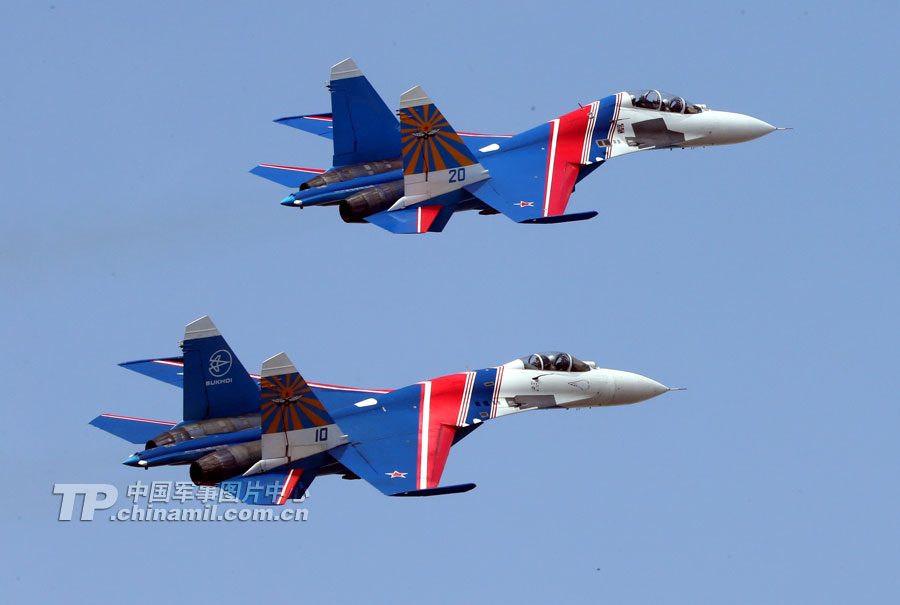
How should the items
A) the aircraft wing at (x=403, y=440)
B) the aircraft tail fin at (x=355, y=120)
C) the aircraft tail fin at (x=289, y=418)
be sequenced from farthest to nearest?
1. the aircraft tail fin at (x=355, y=120)
2. the aircraft wing at (x=403, y=440)
3. the aircraft tail fin at (x=289, y=418)

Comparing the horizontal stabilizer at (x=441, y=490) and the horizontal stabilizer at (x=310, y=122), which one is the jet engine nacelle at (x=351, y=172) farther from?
the horizontal stabilizer at (x=441, y=490)

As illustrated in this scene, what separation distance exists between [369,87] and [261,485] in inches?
577

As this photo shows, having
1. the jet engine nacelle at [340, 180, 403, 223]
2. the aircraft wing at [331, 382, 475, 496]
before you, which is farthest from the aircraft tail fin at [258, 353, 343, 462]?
the jet engine nacelle at [340, 180, 403, 223]

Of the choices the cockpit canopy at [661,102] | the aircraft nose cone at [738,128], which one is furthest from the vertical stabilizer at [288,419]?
the aircraft nose cone at [738,128]

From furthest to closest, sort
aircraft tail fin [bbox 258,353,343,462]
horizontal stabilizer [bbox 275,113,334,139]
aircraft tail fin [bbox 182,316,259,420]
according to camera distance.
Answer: horizontal stabilizer [bbox 275,113,334,139] → aircraft tail fin [bbox 182,316,259,420] → aircraft tail fin [bbox 258,353,343,462]

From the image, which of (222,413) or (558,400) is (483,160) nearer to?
(558,400)

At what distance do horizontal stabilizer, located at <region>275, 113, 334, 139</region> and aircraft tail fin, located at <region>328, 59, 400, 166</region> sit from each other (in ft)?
21.8

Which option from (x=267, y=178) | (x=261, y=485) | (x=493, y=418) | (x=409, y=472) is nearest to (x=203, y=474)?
(x=261, y=485)

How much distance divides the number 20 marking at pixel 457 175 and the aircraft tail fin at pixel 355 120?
8.77 feet

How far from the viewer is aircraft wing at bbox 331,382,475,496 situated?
2376 inches

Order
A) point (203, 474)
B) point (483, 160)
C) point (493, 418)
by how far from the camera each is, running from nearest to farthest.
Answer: point (203, 474) < point (493, 418) < point (483, 160)

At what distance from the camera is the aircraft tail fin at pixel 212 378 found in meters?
59.3

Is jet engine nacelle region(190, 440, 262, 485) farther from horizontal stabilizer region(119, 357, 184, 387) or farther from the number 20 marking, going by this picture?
the number 20 marking

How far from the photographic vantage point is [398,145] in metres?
68.1
